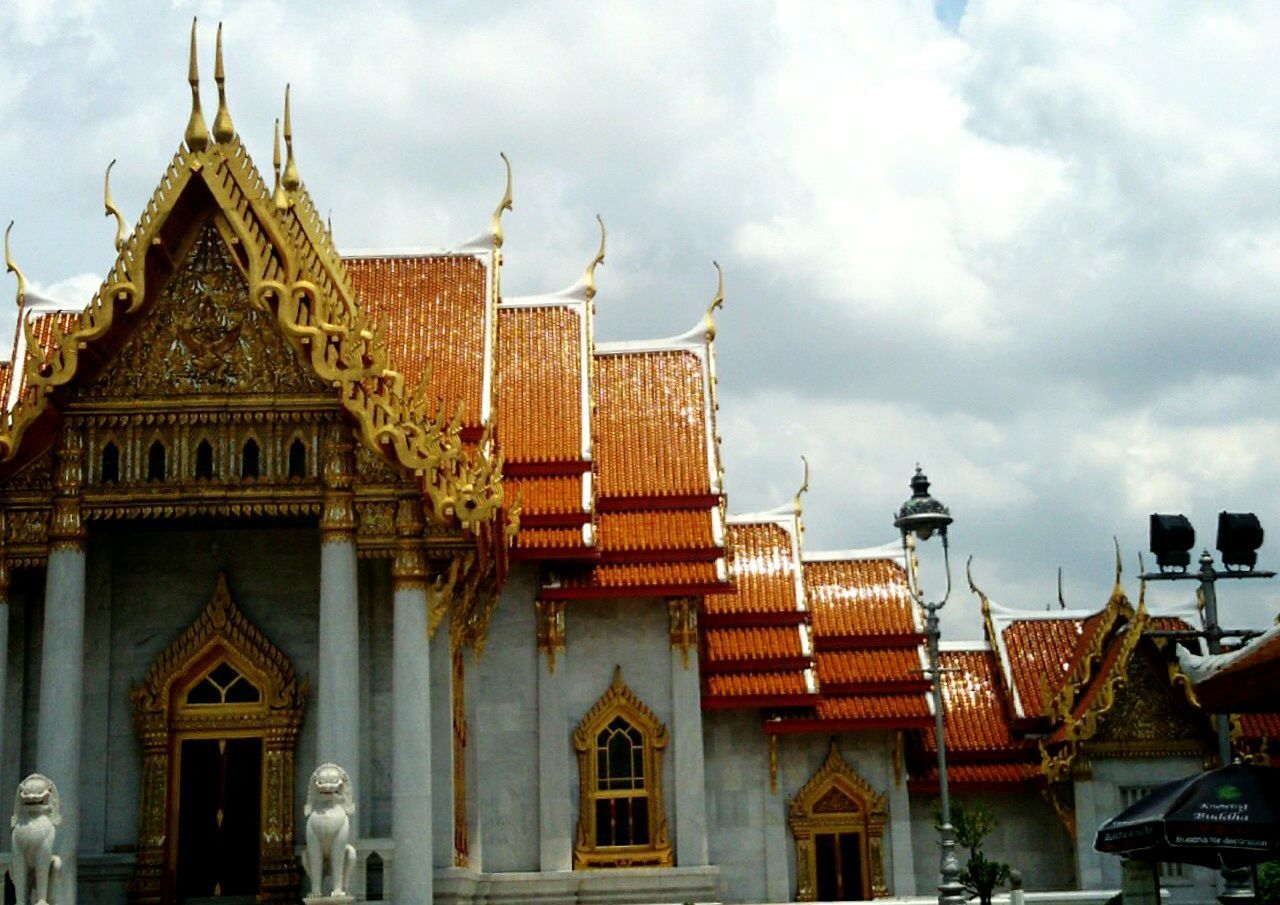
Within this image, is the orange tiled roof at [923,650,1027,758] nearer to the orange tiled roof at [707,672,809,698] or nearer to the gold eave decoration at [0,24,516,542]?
the orange tiled roof at [707,672,809,698]

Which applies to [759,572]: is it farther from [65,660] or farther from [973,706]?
[65,660]

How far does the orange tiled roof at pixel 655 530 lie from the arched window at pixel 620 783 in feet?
5.93

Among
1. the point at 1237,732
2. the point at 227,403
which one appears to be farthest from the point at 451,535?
the point at 1237,732

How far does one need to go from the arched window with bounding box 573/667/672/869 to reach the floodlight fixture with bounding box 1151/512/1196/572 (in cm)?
790

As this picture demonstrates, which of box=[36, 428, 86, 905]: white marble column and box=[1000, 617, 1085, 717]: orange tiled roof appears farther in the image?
box=[1000, 617, 1085, 717]: orange tiled roof

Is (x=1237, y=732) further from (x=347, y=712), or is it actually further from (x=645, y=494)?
(x=347, y=712)

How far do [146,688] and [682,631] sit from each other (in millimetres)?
8473

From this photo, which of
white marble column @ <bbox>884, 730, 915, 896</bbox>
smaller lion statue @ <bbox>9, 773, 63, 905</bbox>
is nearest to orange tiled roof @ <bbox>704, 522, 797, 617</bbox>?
white marble column @ <bbox>884, 730, 915, 896</bbox>

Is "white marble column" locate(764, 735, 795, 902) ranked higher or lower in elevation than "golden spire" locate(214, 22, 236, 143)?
lower

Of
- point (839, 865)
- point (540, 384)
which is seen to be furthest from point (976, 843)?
point (540, 384)

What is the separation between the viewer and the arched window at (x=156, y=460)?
18.6m

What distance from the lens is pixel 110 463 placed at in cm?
1867

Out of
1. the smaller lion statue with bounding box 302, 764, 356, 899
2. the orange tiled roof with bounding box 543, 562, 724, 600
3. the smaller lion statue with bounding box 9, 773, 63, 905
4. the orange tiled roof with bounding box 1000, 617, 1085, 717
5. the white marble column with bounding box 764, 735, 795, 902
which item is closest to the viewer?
the smaller lion statue with bounding box 302, 764, 356, 899

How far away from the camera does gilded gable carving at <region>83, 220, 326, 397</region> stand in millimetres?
18547
